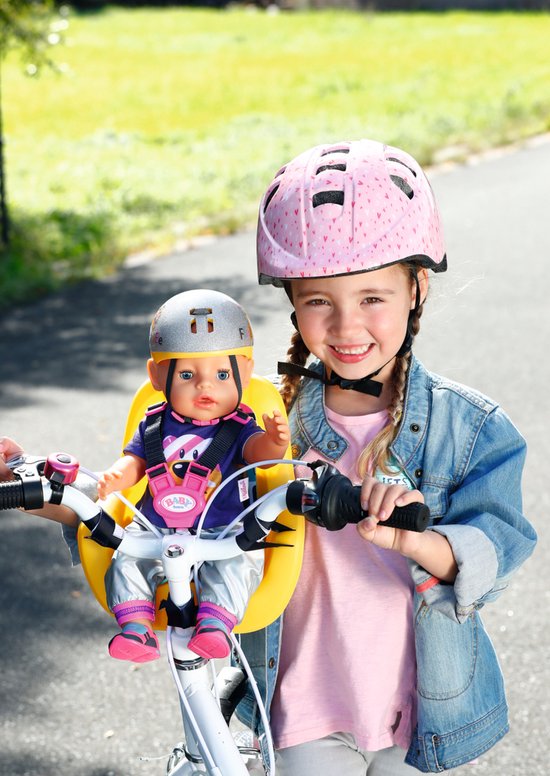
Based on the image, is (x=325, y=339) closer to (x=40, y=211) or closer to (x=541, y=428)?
(x=541, y=428)

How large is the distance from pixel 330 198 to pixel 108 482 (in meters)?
0.79

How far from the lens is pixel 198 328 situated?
2.15 metres

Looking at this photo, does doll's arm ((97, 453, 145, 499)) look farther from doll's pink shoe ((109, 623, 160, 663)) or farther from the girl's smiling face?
the girl's smiling face

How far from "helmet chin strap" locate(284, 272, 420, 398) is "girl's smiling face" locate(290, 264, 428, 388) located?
0.03 metres

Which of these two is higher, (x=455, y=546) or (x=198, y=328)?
(x=198, y=328)

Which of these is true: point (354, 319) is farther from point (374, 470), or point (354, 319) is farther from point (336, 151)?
point (336, 151)

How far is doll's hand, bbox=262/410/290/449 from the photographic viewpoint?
2150 millimetres

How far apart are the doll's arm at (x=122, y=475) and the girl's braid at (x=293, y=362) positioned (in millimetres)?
503

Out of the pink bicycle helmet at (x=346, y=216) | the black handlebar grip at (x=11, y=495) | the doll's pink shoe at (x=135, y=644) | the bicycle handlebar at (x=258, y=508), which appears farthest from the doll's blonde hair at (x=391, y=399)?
the black handlebar grip at (x=11, y=495)

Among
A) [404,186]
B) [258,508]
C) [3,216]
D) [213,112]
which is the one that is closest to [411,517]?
[258,508]

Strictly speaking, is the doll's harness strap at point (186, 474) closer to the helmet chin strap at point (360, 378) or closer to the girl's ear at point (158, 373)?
the girl's ear at point (158, 373)

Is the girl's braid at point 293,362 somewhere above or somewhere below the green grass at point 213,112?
above

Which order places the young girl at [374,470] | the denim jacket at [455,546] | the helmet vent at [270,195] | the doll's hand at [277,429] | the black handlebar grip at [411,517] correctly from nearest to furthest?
the black handlebar grip at [411,517]
the doll's hand at [277,429]
the denim jacket at [455,546]
the young girl at [374,470]
the helmet vent at [270,195]

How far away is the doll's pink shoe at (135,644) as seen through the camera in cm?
204
